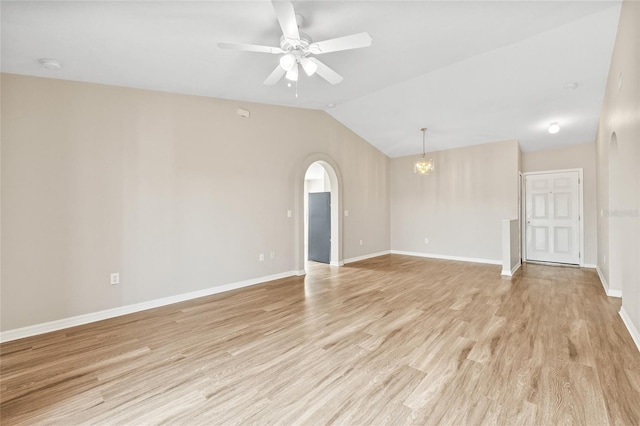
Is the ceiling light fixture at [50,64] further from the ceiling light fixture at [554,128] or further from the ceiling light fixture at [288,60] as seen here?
the ceiling light fixture at [554,128]

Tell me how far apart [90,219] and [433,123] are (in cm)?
600

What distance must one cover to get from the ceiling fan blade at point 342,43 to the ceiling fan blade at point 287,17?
0.20 m

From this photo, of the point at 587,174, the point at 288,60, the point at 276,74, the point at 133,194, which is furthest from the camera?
the point at 587,174

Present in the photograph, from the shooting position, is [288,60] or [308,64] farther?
[308,64]

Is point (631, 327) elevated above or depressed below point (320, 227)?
below

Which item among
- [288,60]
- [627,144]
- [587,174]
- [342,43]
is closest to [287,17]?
[288,60]

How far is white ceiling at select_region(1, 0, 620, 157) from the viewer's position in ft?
8.04

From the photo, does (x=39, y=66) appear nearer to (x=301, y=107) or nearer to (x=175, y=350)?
(x=175, y=350)

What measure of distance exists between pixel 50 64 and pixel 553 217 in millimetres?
8971

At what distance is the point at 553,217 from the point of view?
6.41 meters

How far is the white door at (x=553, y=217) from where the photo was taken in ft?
20.2

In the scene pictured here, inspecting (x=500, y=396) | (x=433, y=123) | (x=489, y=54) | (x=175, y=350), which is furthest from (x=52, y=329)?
(x=433, y=123)

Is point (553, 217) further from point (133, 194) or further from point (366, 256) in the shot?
point (133, 194)

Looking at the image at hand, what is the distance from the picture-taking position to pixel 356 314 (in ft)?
11.1
